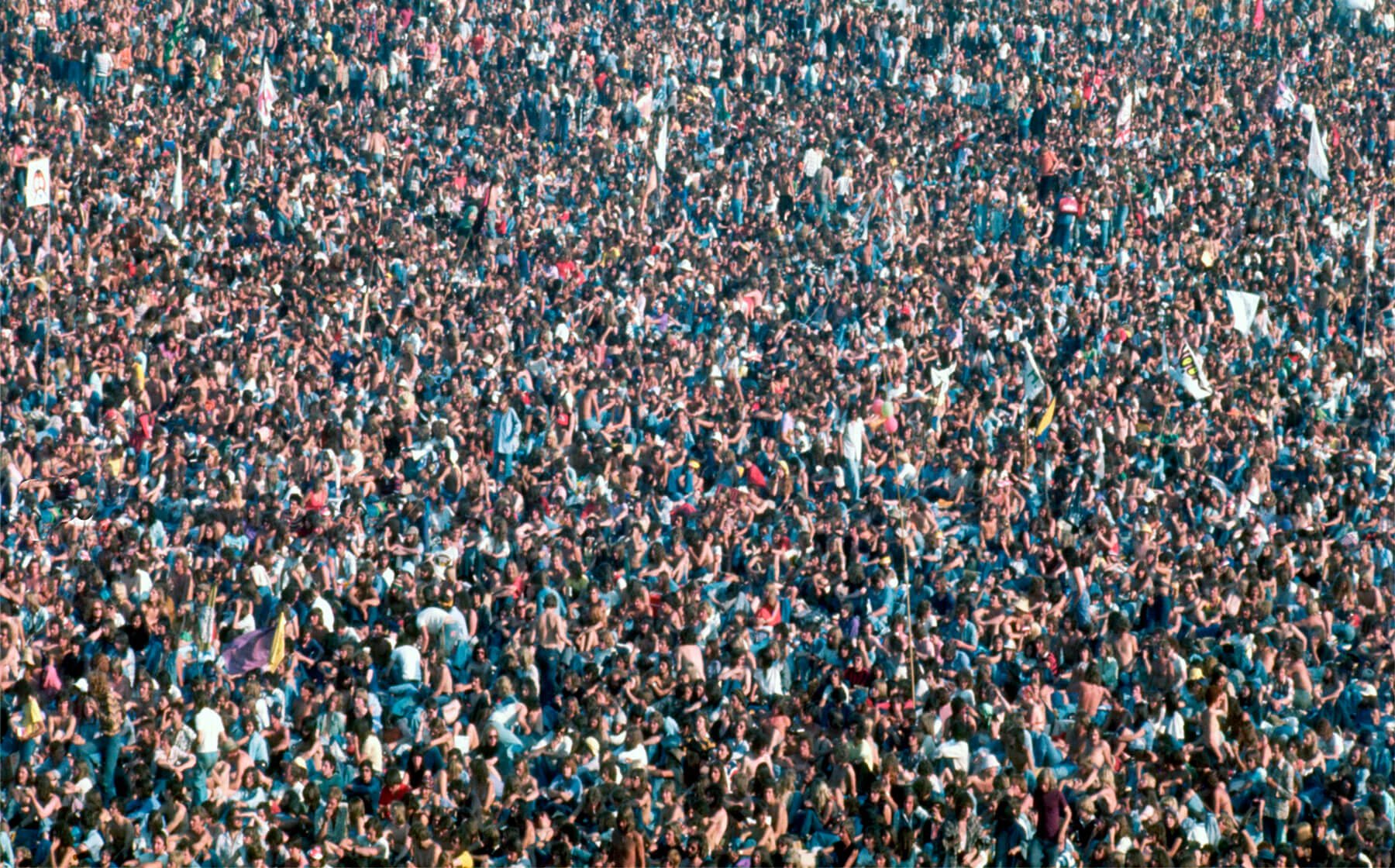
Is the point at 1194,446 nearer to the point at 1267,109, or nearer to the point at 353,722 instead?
the point at 353,722

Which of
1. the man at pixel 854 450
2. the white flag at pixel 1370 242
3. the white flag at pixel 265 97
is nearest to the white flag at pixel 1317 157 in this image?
the white flag at pixel 1370 242

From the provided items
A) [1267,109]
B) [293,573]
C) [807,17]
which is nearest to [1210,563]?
Answer: [293,573]

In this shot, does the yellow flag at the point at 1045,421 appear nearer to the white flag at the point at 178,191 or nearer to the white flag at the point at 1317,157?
→ the white flag at the point at 1317,157

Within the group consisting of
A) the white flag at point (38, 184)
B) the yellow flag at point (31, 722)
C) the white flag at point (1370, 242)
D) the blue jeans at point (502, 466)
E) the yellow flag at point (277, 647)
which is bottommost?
the blue jeans at point (502, 466)

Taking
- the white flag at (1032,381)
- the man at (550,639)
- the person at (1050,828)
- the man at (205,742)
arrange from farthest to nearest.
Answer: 1. the white flag at (1032,381)
2. the man at (550,639)
3. the man at (205,742)
4. the person at (1050,828)

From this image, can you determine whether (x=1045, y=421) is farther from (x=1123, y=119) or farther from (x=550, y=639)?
(x=1123, y=119)

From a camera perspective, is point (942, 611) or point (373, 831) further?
point (942, 611)
